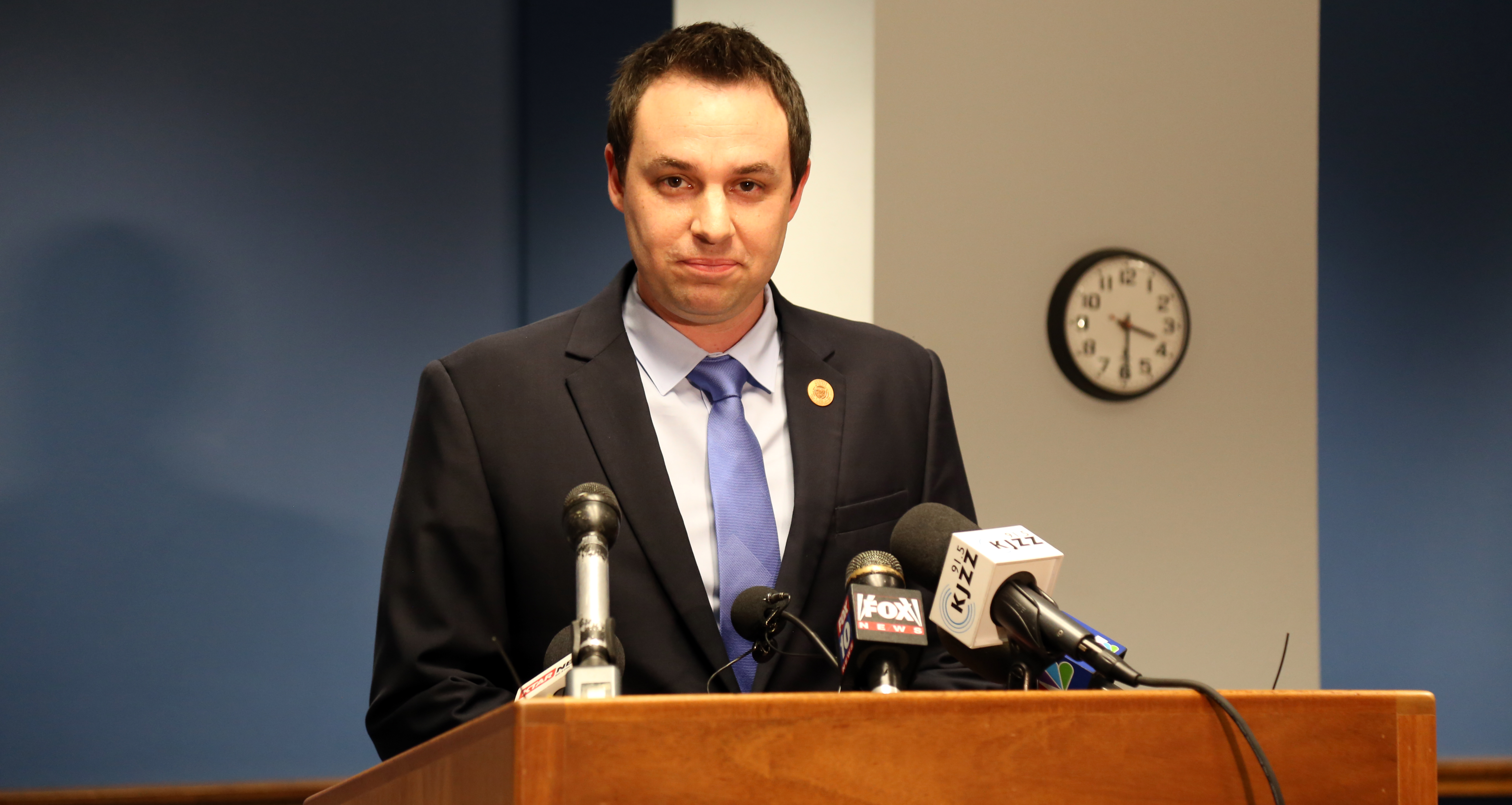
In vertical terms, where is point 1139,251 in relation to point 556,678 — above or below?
above

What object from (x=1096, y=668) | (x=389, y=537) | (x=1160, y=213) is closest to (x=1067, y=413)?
(x=1160, y=213)

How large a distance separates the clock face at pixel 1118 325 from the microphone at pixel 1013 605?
2.33 meters

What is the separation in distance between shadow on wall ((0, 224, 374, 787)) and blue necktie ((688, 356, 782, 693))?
2282mm

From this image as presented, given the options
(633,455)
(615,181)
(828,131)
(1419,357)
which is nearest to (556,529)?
(633,455)

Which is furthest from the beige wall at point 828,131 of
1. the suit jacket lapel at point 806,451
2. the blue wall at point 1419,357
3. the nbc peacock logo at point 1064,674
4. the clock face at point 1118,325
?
the blue wall at point 1419,357

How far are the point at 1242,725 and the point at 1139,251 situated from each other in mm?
2707

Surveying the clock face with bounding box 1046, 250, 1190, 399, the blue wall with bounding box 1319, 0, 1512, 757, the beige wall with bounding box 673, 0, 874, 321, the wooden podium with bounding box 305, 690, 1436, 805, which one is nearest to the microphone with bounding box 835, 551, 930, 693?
the wooden podium with bounding box 305, 690, 1436, 805

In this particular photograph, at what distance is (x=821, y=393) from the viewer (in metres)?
1.59

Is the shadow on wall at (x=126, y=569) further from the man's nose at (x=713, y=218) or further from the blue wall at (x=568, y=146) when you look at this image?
the man's nose at (x=713, y=218)

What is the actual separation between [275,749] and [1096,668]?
3.01 metres

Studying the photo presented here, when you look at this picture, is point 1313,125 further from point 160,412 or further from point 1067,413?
point 160,412

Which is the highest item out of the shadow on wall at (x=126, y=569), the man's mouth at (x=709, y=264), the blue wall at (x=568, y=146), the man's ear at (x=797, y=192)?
the blue wall at (x=568, y=146)

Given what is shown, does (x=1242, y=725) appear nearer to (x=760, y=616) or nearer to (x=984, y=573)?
(x=984, y=573)

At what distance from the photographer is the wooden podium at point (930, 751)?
2.45 ft
